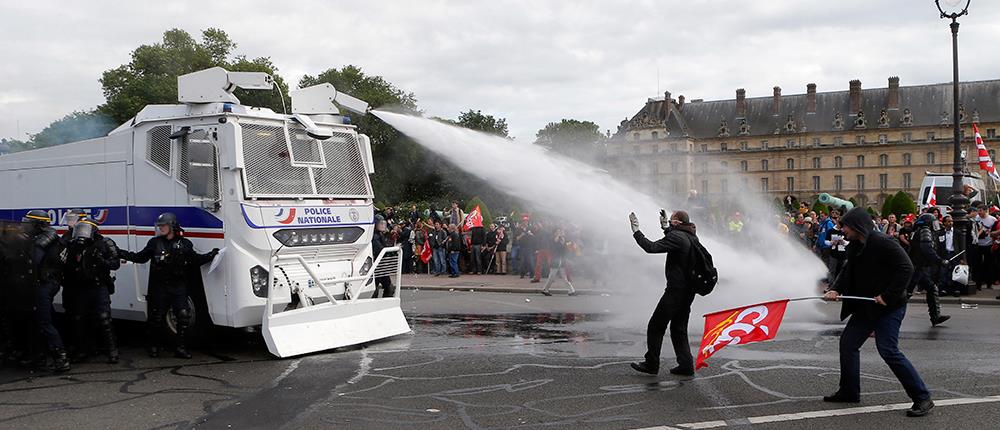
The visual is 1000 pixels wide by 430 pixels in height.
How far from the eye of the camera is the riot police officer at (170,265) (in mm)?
9242

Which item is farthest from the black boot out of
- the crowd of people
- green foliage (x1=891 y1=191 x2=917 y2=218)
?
green foliage (x1=891 y1=191 x2=917 y2=218)

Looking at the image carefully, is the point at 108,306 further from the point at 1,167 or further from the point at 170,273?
the point at 1,167

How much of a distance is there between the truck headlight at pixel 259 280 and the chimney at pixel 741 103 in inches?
4200

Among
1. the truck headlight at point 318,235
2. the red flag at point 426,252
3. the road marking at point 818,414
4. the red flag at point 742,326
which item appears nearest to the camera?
the road marking at point 818,414

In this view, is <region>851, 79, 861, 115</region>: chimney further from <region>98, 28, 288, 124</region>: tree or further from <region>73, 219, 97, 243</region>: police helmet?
<region>73, 219, 97, 243</region>: police helmet

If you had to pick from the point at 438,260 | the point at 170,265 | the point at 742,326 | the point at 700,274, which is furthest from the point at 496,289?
the point at 742,326

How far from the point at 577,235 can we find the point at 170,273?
895 centimetres

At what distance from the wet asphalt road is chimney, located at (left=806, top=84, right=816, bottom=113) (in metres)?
102

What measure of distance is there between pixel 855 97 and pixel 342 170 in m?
106

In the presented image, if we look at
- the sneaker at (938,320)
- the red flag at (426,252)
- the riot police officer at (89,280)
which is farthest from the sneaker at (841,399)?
the red flag at (426,252)

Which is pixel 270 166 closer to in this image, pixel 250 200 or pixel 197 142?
pixel 250 200

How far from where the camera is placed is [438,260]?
2247 cm

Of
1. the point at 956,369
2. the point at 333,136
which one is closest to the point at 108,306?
the point at 333,136

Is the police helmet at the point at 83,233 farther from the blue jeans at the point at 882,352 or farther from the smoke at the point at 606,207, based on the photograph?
the blue jeans at the point at 882,352
